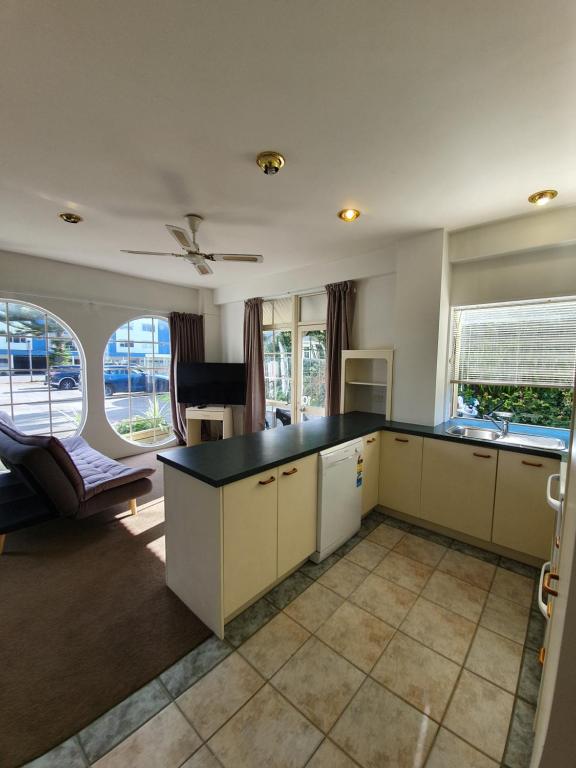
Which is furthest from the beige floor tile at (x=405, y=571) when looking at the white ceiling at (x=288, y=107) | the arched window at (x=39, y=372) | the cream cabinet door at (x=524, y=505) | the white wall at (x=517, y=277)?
the arched window at (x=39, y=372)

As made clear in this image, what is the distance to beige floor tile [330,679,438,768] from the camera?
3.91 ft

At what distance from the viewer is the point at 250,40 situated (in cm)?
114

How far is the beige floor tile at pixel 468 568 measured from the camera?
2.16 meters

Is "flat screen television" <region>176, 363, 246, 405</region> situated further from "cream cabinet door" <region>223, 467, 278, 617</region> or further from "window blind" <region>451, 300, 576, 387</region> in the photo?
"cream cabinet door" <region>223, 467, 278, 617</region>

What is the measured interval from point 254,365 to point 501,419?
3.30 metres

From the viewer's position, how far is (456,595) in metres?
2.02

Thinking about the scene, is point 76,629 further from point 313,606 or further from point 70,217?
point 70,217

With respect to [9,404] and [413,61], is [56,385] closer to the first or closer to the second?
[9,404]

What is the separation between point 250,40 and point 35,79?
3.12ft

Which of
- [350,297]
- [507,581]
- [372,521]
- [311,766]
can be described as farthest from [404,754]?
[350,297]

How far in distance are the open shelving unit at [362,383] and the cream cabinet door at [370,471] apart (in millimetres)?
627

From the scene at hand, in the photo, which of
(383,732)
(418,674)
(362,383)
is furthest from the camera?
(362,383)

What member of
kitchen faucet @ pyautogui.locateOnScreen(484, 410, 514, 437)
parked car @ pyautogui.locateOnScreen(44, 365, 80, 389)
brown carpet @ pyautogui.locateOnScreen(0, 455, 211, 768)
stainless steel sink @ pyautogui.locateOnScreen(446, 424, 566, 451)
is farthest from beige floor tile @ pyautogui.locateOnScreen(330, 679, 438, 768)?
parked car @ pyautogui.locateOnScreen(44, 365, 80, 389)

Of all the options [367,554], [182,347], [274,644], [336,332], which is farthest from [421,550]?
[182,347]
